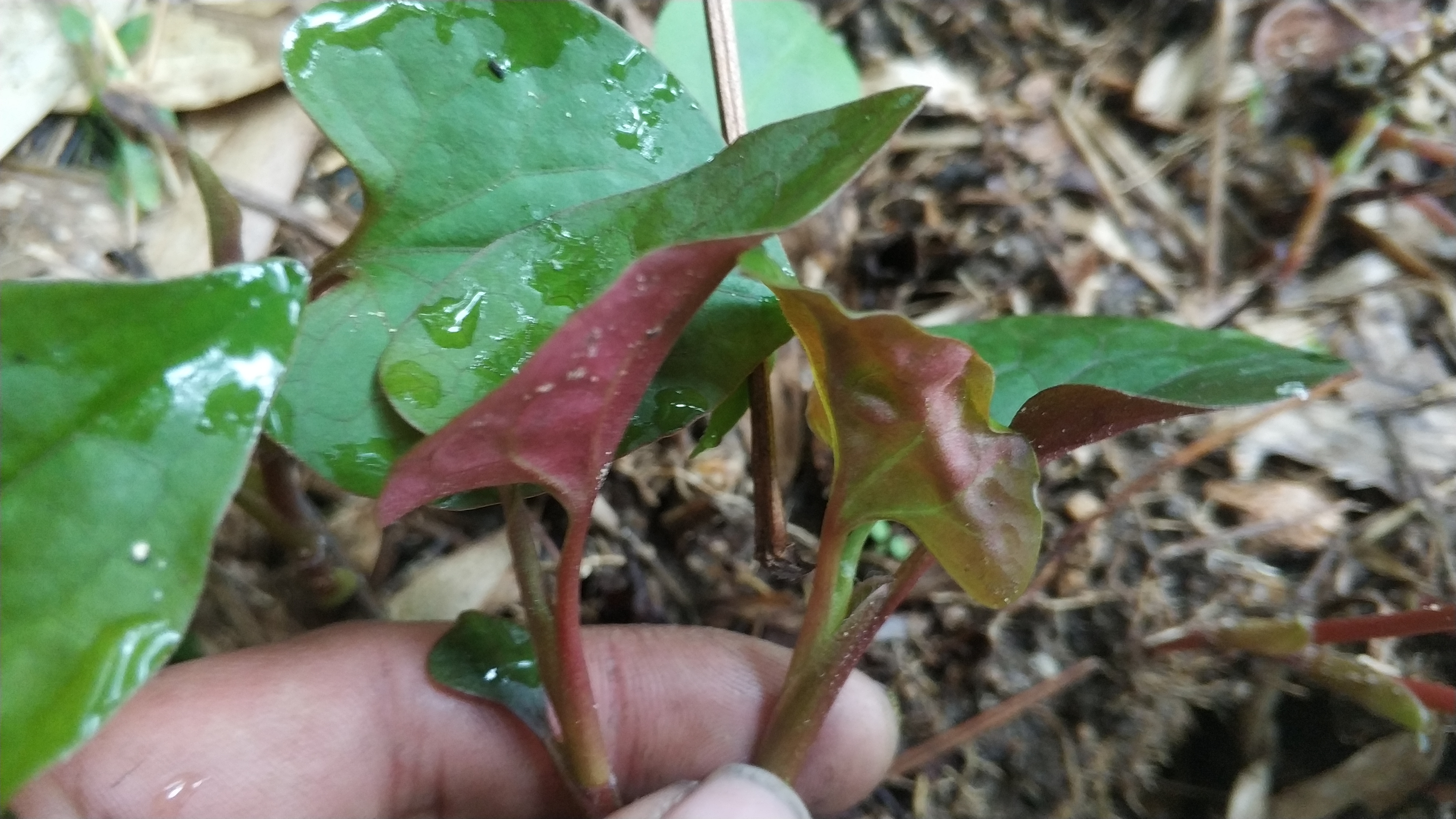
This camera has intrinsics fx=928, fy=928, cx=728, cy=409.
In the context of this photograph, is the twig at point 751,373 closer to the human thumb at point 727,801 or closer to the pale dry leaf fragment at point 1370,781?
the human thumb at point 727,801

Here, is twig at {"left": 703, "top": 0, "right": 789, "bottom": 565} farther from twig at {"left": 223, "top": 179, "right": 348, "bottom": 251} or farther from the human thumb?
twig at {"left": 223, "top": 179, "right": 348, "bottom": 251}

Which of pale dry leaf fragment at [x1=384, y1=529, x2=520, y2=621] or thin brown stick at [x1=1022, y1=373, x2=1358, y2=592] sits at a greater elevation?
pale dry leaf fragment at [x1=384, y1=529, x2=520, y2=621]

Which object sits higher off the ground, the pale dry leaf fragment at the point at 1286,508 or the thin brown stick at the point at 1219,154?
the thin brown stick at the point at 1219,154

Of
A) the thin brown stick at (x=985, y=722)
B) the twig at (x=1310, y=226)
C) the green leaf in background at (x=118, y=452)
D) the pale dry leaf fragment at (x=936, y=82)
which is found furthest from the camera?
the pale dry leaf fragment at (x=936, y=82)

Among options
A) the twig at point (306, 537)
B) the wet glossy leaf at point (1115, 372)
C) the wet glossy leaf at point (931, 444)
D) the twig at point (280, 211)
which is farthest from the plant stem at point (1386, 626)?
the twig at point (280, 211)

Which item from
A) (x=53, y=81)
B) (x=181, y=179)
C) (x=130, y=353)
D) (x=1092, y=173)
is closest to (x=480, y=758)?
(x=130, y=353)

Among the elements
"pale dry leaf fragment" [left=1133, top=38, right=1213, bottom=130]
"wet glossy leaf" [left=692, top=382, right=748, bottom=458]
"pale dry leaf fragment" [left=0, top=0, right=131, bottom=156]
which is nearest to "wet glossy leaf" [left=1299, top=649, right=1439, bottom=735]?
"wet glossy leaf" [left=692, top=382, right=748, bottom=458]

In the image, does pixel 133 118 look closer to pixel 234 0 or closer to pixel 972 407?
pixel 234 0

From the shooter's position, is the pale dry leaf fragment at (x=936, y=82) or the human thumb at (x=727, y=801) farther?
the pale dry leaf fragment at (x=936, y=82)
